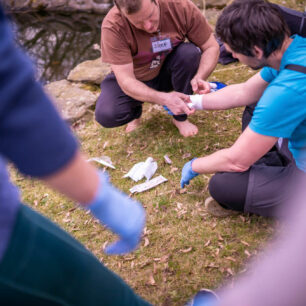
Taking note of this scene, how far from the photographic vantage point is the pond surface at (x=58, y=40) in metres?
5.91

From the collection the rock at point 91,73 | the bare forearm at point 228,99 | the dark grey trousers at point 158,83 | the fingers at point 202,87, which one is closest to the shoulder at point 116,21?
the dark grey trousers at point 158,83

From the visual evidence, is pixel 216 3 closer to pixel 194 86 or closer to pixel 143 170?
pixel 194 86

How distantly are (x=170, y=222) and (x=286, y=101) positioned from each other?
1235mm

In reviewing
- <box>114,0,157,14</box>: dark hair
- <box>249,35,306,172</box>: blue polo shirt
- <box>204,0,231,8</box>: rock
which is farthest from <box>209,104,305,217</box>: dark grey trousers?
<box>204,0,231,8</box>: rock

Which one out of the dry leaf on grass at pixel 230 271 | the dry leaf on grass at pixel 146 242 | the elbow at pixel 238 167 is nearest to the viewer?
the elbow at pixel 238 167

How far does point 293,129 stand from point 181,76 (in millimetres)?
1529

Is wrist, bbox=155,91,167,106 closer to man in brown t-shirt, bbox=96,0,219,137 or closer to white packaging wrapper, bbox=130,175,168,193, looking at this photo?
man in brown t-shirt, bbox=96,0,219,137

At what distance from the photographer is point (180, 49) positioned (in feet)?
9.29

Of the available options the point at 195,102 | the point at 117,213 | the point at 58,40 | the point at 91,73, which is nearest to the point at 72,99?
the point at 91,73

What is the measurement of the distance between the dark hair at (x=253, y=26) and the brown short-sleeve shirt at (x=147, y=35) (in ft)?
3.85

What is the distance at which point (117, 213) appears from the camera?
84 centimetres

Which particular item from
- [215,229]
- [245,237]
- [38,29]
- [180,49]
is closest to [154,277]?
[215,229]

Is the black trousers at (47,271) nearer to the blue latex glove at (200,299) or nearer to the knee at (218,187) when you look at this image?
the blue latex glove at (200,299)

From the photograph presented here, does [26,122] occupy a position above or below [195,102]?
above
